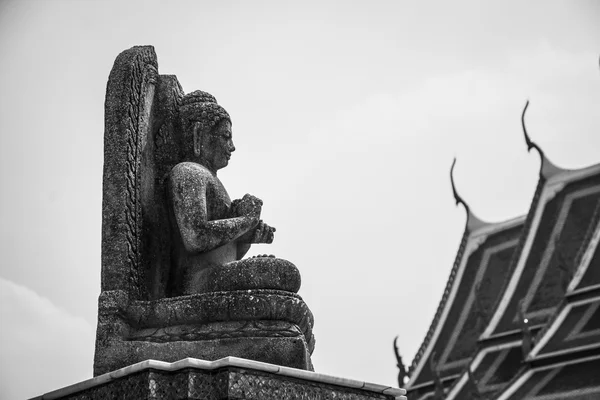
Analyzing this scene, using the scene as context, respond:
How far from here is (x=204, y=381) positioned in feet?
16.3

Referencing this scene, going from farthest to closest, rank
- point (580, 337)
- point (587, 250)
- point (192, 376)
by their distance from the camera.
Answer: point (587, 250) → point (580, 337) → point (192, 376)

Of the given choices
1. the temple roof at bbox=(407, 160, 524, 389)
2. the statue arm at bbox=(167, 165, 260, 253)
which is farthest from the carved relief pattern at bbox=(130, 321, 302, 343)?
the temple roof at bbox=(407, 160, 524, 389)

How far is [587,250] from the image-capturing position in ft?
64.4

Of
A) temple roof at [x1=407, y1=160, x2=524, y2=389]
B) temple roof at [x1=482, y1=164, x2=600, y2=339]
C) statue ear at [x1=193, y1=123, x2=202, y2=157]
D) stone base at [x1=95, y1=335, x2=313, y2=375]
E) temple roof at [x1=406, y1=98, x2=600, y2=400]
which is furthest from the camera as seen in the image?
temple roof at [x1=407, y1=160, x2=524, y2=389]

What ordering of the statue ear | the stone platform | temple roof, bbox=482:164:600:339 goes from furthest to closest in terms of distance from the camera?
temple roof, bbox=482:164:600:339 → the statue ear → the stone platform

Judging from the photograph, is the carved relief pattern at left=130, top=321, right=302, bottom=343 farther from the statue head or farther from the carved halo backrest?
the statue head

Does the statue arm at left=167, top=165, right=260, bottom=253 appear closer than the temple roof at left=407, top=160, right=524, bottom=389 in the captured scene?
Yes

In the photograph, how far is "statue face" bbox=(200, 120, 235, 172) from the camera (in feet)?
20.0

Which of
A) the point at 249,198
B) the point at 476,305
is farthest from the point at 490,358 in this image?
the point at 249,198

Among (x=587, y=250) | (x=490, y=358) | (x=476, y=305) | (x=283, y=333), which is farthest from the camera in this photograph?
(x=476, y=305)

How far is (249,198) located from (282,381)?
1183 mm

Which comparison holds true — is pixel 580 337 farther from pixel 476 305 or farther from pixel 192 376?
pixel 192 376

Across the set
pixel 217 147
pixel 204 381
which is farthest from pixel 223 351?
pixel 217 147

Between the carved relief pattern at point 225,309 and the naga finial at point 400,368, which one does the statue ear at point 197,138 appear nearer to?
the carved relief pattern at point 225,309
